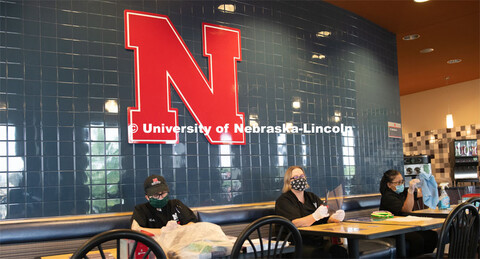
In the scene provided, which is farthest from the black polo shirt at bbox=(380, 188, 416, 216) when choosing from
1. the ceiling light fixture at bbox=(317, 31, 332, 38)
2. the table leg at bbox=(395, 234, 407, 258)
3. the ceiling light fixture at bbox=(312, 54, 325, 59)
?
the ceiling light fixture at bbox=(317, 31, 332, 38)

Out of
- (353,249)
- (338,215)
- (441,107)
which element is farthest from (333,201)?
(441,107)

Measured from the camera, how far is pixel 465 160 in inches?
429

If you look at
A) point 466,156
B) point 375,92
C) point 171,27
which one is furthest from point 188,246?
point 466,156

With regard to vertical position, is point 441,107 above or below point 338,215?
above

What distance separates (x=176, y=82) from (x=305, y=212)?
5.69 ft

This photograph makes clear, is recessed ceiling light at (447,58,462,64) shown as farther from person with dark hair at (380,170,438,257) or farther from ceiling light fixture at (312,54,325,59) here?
person with dark hair at (380,170,438,257)

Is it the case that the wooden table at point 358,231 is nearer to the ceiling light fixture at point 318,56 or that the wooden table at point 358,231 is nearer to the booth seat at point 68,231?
the booth seat at point 68,231

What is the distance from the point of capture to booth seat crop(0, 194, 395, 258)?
3246 mm

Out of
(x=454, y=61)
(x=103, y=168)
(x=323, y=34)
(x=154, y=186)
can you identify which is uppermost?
(x=454, y=61)

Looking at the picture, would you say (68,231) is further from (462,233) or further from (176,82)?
(462,233)

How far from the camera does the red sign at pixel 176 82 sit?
13.7 ft

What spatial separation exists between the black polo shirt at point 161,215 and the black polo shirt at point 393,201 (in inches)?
82.8

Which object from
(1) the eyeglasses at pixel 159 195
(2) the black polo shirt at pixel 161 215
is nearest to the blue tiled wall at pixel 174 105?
(2) the black polo shirt at pixel 161 215

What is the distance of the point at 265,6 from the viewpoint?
17.3 ft
